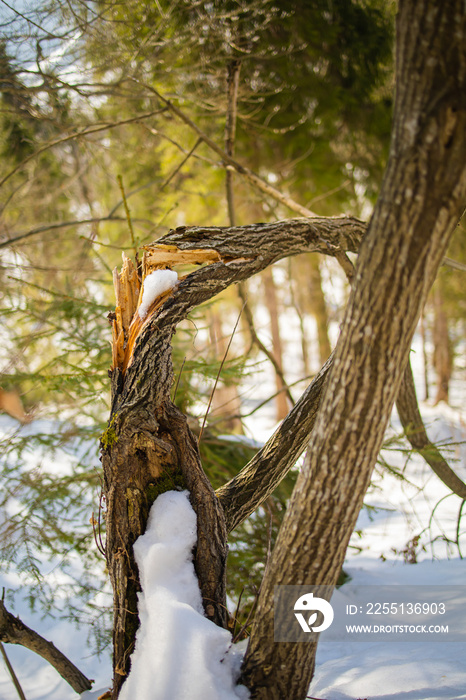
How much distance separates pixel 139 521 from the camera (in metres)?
2.31

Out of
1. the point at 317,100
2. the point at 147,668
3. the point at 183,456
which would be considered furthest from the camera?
the point at 317,100

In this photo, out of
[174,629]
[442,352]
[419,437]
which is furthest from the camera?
[442,352]

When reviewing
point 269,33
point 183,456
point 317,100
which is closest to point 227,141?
point 269,33

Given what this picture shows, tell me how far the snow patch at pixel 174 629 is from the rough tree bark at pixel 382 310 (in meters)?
0.16

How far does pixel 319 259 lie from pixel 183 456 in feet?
21.4

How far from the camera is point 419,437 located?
391 centimetres

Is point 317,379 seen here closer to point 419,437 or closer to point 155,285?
point 155,285

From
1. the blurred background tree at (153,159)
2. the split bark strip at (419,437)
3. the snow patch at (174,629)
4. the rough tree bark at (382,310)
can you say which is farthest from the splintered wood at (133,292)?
the split bark strip at (419,437)

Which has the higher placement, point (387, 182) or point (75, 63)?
point (75, 63)

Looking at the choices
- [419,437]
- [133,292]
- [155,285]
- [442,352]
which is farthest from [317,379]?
[442,352]

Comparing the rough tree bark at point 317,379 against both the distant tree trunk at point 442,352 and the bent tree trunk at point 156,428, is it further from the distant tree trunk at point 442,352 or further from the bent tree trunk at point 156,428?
the distant tree trunk at point 442,352

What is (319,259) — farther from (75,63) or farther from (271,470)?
(271,470)

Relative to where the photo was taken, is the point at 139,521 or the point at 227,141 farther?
the point at 227,141

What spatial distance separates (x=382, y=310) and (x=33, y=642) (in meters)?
2.96
